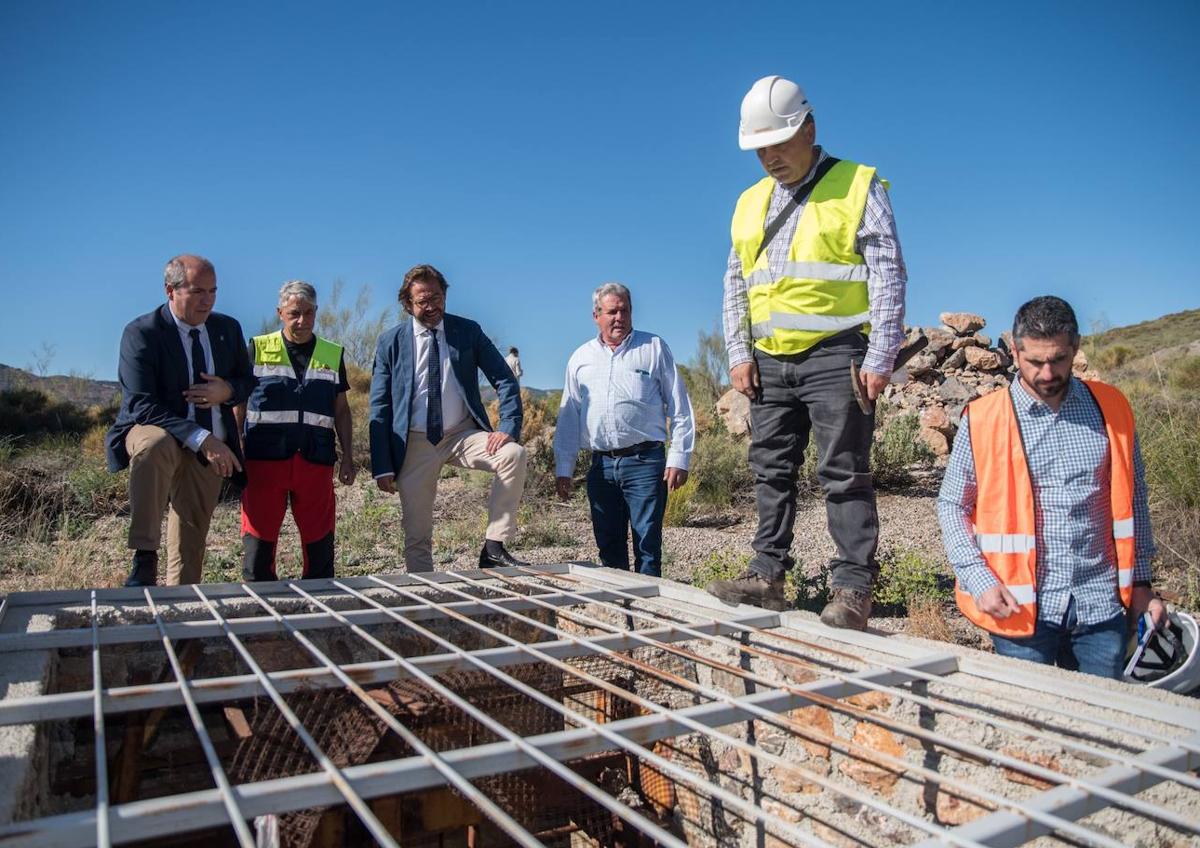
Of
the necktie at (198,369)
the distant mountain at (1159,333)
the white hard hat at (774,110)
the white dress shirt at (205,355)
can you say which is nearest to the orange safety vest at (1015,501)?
the white hard hat at (774,110)

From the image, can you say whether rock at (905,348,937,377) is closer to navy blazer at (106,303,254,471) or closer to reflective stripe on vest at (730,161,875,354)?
reflective stripe on vest at (730,161,875,354)

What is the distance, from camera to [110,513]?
9484mm

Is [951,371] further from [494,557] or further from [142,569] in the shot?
[142,569]

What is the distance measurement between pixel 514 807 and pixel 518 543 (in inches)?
178

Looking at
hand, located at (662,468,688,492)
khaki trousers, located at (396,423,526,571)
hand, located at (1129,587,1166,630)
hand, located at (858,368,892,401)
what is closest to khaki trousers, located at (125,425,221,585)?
khaki trousers, located at (396,423,526,571)

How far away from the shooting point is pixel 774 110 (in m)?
3.37

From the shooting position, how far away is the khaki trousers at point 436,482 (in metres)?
4.74

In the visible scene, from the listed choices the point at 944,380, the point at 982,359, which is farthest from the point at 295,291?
the point at 982,359

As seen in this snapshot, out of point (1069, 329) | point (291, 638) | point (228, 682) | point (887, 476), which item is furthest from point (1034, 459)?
point (887, 476)

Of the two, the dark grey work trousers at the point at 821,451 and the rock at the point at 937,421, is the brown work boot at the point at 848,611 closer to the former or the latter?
the dark grey work trousers at the point at 821,451

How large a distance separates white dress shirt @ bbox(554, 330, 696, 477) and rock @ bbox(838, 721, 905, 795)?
218 cm

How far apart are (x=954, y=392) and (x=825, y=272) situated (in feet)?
38.1

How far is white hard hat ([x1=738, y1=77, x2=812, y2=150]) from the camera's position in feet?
11.0

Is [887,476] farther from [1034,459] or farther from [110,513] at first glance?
[110,513]
